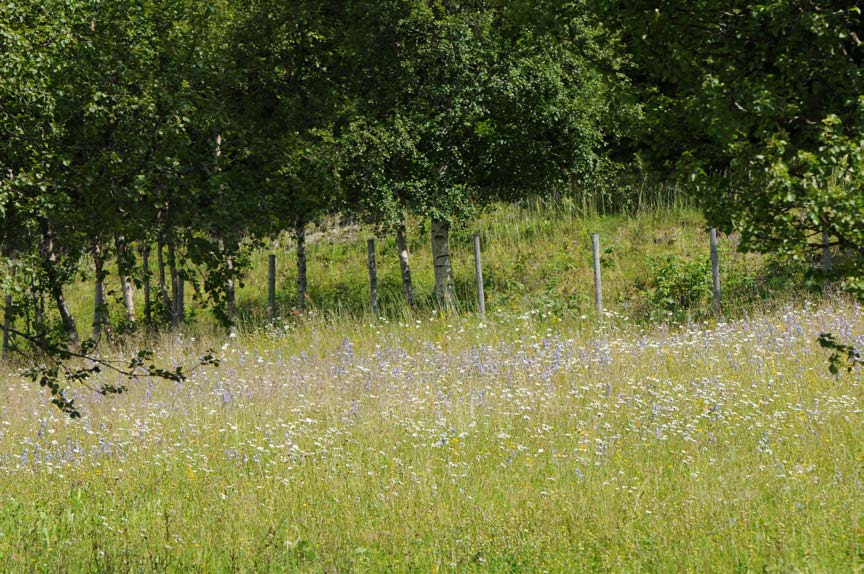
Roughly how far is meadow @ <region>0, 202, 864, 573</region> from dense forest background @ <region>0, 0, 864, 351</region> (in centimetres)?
163

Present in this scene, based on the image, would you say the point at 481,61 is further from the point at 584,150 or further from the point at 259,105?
the point at 259,105

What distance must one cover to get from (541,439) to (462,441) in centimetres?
80

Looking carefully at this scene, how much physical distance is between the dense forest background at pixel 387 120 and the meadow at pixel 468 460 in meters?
1.63

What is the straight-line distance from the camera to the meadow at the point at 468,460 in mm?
6305

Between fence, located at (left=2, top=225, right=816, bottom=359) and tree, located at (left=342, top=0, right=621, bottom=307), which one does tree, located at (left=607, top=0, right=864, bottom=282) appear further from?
→ tree, located at (left=342, top=0, right=621, bottom=307)

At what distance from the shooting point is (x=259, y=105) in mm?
21516

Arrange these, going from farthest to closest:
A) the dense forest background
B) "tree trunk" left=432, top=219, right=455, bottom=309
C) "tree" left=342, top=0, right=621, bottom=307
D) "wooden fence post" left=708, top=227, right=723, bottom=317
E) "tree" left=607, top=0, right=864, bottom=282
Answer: "tree trunk" left=432, top=219, right=455, bottom=309 → "tree" left=342, top=0, right=621, bottom=307 → "wooden fence post" left=708, top=227, right=723, bottom=317 → the dense forest background → "tree" left=607, top=0, right=864, bottom=282

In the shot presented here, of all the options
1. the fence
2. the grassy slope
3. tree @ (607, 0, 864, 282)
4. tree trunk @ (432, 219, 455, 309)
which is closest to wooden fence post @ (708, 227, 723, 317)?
the fence

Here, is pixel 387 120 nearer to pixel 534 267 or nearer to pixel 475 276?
pixel 475 276

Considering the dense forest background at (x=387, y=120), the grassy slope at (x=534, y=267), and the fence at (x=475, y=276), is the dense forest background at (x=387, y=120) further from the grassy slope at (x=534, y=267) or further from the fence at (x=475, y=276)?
the grassy slope at (x=534, y=267)

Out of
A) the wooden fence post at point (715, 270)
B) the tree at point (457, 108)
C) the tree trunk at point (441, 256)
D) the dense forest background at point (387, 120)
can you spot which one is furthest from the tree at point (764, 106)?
the tree trunk at point (441, 256)

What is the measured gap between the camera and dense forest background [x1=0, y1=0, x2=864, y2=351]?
549cm

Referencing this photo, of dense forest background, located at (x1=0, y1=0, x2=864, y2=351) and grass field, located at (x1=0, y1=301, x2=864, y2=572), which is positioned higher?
dense forest background, located at (x1=0, y1=0, x2=864, y2=351)

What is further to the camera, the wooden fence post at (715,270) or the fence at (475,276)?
the fence at (475,276)
